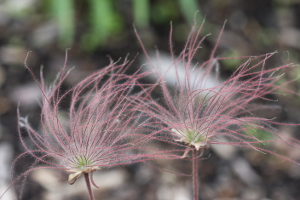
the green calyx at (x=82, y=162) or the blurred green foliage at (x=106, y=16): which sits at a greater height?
the blurred green foliage at (x=106, y=16)

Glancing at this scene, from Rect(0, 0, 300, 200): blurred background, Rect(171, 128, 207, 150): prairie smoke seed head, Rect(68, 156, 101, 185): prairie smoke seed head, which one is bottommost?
Rect(68, 156, 101, 185): prairie smoke seed head

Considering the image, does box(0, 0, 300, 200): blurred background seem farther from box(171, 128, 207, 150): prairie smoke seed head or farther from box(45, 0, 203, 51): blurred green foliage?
box(171, 128, 207, 150): prairie smoke seed head

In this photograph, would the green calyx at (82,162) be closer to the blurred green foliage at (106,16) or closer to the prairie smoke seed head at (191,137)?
the prairie smoke seed head at (191,137)

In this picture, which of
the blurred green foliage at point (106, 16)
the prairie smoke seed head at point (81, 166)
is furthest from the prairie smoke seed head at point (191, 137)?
the blurred green foliage at point (106, 16)

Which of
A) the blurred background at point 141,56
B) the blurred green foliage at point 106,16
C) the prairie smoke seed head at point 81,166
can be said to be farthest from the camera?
the blurred green foliage at point 106,16

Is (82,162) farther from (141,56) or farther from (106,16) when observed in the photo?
(106,16)

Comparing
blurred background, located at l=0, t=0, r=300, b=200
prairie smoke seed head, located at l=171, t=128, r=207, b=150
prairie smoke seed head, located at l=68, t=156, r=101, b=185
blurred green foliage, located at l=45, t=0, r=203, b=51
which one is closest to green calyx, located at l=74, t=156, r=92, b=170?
prairie smoke seed head, located at l=68, t=156, r=101, b=185

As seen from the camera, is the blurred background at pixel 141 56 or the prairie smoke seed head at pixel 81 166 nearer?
the prairie smoke seed head at pixel 81 166

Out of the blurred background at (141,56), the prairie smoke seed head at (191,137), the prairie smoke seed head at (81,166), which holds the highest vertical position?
the blurred background at (141,56)

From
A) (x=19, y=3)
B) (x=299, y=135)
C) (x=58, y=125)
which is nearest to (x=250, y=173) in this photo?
(x=299, y=135)
